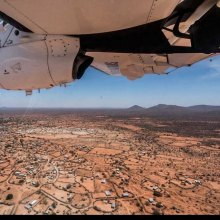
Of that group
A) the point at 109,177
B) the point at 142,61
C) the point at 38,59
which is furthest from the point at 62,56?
the point at 109,177

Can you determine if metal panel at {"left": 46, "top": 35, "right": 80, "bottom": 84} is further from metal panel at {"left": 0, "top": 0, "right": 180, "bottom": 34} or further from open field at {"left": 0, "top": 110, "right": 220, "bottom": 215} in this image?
open field at {"left": 0, "top": 110, "right": 220, "bottom": 215}

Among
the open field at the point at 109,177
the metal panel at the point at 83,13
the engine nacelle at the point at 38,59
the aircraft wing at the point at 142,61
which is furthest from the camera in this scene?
the open field at the point at 109,177

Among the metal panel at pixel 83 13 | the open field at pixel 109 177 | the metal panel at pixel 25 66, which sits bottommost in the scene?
the open field at pixel 109 177

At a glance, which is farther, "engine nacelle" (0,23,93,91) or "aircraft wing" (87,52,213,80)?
"aircraft wing" (87,52,213,80)

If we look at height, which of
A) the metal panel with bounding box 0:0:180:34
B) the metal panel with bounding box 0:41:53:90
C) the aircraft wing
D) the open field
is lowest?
the open field

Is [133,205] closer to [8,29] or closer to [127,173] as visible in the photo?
[127,173]

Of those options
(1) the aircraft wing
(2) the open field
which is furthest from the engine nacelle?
(2) the open field

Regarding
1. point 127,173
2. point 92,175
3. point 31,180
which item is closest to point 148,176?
point 127,173

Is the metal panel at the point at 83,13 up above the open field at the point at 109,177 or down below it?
above

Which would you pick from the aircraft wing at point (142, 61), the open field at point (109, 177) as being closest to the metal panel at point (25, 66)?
the aircraft wing at point (142, 61)

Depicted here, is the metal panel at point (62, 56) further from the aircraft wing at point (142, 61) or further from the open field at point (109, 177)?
the open field at point (109, 177)
